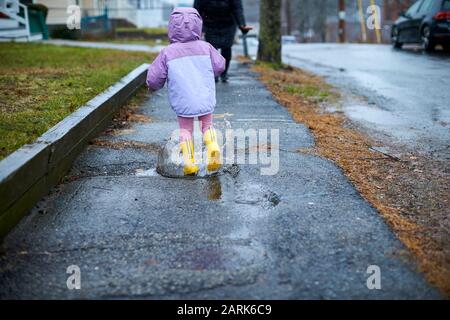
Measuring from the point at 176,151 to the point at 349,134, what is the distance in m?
2.38

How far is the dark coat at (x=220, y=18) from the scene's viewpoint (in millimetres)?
9055

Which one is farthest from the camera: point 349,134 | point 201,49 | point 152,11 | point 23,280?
point 152,11

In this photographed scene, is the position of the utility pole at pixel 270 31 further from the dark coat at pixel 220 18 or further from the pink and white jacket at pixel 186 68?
the pink and white jacket at pixel 186 68

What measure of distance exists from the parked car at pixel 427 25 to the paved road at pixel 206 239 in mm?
12166

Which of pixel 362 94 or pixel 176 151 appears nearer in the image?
pixel 176 151

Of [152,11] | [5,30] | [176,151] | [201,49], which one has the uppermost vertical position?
[152,11]

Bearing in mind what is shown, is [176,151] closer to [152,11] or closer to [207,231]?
[207,231]

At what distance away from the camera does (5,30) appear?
18391 millimetres

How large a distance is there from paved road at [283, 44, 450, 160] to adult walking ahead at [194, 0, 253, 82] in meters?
2.33

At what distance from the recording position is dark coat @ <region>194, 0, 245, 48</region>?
356 inches

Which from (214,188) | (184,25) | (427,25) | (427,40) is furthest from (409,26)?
(214,188)

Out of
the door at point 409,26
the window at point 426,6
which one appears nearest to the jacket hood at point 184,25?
the window at point 426,6

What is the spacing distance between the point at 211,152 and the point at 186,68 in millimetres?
713

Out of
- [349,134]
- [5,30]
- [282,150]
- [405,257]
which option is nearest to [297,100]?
[349,134]
